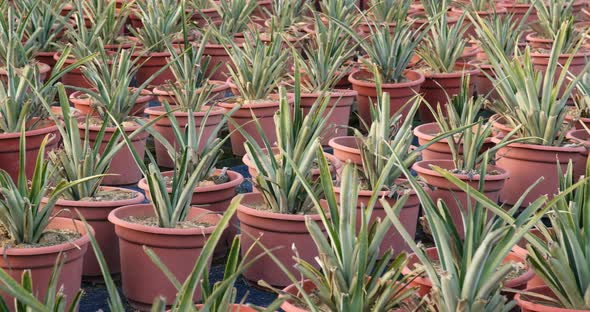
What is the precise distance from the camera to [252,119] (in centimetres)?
438

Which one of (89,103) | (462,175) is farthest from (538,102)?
(89,103)

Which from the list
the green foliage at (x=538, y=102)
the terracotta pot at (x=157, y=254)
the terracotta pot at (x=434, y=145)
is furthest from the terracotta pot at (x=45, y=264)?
the green foliage at (x=538, y=102)

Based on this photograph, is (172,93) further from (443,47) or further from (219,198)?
(443,47)

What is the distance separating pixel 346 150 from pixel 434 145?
1.36ft

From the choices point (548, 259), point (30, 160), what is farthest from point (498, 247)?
point (30, 160)

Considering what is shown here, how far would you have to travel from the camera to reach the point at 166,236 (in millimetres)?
3010

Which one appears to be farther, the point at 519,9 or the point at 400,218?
the point at 519,9

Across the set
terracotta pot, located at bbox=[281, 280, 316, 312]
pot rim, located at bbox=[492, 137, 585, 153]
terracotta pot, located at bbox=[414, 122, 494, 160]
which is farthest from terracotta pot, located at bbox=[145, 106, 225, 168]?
terracotta pot, located at bbox=[281, 280, 316, 312]

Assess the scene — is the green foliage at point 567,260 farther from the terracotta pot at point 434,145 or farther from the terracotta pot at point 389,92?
the terracotta pot at point 389,92

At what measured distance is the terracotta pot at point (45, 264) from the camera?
2.85 m

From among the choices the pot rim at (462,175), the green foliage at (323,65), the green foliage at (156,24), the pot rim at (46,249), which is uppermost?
the green foliage at (156,24)

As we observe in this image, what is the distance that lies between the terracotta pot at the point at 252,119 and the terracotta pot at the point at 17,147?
79cm

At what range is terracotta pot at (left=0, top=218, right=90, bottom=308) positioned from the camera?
2.85m

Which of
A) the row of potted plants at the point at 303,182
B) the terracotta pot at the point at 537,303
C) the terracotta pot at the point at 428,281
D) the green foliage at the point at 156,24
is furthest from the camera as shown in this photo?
the green foliage at the point at 156,24
